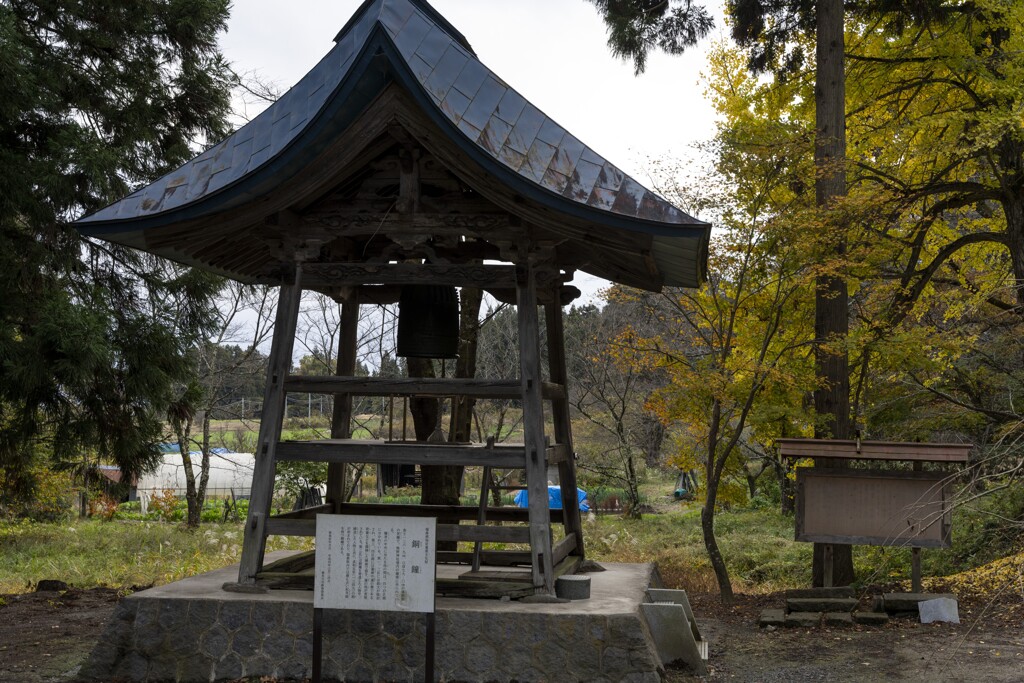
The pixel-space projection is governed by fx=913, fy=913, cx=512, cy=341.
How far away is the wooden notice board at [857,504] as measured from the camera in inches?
390

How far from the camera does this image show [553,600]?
628 centimetres

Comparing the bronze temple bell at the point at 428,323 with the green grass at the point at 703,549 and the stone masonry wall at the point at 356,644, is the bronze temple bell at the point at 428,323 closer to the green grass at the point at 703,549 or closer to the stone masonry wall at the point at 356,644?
the stone masonry wall at the point at 356,644

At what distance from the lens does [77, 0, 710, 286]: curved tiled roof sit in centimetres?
604

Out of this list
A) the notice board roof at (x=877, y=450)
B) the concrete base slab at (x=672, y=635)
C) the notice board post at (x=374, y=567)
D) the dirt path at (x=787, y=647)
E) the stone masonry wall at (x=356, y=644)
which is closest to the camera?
the notice board post at (x=374, y=567)

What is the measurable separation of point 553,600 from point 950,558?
1034cm

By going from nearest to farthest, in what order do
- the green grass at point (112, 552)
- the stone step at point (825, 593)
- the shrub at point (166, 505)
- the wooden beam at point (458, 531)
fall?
the wooden beam at point (458, 531) < the stone step at point (825, 593) < the green grass at point (112, 552) < the shrub at point (166, 505)

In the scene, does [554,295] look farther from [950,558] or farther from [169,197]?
[950,558]

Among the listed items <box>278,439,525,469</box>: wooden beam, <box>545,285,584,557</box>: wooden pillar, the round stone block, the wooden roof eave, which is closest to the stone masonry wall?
the round stone block

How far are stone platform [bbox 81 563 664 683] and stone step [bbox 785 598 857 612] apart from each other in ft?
13.3

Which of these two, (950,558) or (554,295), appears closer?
(554,295)

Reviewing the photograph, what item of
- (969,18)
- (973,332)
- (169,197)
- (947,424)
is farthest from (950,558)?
(169,197)

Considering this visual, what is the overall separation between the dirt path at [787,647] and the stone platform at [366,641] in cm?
66

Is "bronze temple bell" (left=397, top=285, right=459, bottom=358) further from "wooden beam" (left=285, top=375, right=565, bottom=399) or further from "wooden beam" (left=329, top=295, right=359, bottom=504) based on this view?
"wooden beam" (left=329, top=295, right=359, bottom=504)

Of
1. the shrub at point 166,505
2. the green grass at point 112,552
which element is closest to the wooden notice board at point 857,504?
the green grass at point 112,552
